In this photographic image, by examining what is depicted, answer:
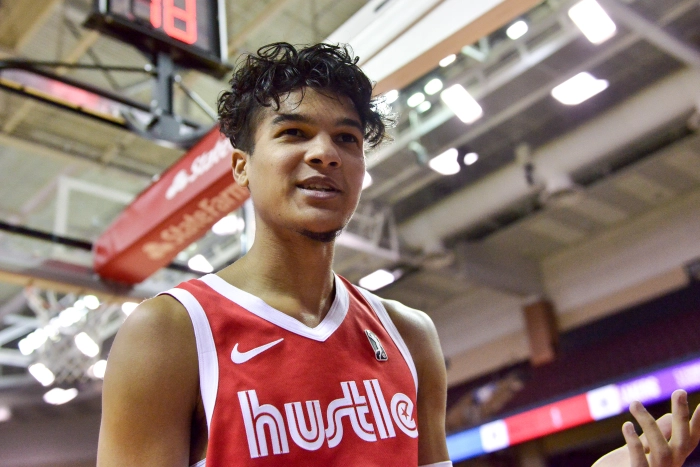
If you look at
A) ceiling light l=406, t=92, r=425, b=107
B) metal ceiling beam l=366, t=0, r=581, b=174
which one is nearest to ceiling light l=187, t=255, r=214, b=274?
metal ceiling beam l=366, t=0, r=581, b=174

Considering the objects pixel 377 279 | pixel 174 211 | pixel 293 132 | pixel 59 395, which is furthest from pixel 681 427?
pixel 59 395

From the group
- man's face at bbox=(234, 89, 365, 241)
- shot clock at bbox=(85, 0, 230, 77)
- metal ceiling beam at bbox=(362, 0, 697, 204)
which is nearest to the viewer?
man's face at bbox=(234, 89, 365, 241)

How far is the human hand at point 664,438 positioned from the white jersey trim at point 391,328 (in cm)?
49

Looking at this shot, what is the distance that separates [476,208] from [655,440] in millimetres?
9367

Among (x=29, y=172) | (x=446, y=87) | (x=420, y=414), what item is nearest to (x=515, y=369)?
(x=446, y=87)

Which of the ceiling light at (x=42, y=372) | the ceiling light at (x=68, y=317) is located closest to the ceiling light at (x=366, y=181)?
the ceiling light at (x=68, y=317)

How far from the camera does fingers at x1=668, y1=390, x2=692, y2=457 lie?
1.24 meters

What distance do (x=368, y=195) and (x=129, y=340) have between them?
32.2ft

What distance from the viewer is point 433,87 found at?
904 centimetres

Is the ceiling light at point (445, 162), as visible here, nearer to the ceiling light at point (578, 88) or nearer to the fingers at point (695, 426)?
the ceiling light at point (578, 88)

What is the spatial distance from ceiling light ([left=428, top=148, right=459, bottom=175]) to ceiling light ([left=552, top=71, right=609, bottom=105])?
1.74 meters

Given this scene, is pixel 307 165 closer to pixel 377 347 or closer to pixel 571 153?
pixel 377 347

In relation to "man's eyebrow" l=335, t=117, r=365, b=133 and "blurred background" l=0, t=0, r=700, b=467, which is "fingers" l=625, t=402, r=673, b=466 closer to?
"man's eyebrow" l=335, t=117, r=365, b=133

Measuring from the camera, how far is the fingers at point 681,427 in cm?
124
